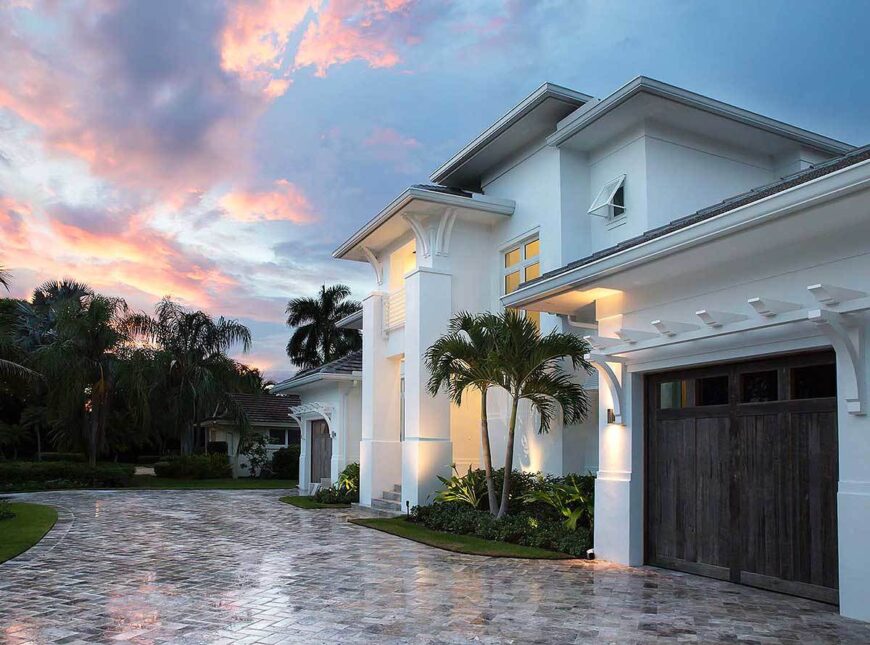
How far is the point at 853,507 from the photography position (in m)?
7.04

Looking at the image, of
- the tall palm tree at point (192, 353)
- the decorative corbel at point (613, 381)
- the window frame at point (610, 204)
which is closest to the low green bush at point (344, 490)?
the window frame at point (610, 204)

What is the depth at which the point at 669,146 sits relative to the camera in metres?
14.1

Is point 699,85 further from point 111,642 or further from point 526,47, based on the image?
point 111,642

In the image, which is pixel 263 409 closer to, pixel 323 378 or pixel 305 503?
pixel 323 378

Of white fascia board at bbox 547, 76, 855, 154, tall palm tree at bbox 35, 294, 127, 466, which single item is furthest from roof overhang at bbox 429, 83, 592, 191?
tall palm tree at bbox 35, 294, 127, 466

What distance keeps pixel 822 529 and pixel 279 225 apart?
1991 centimetres

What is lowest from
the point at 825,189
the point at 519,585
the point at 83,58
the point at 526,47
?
the point at 519,585

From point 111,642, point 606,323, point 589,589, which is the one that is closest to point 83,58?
point 606,323

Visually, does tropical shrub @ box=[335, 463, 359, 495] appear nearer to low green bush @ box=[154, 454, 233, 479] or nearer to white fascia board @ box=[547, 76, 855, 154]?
white fascia board @ box=[547, 76, 855, 154]

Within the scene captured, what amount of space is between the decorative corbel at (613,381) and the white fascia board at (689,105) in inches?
208

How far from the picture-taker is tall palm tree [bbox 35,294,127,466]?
26641 millimetres

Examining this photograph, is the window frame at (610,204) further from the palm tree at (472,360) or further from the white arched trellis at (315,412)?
the white arched trellis at (315,412)

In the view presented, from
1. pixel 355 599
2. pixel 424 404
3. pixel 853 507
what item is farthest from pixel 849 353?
pixel 424 404

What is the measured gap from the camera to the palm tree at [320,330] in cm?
4730
